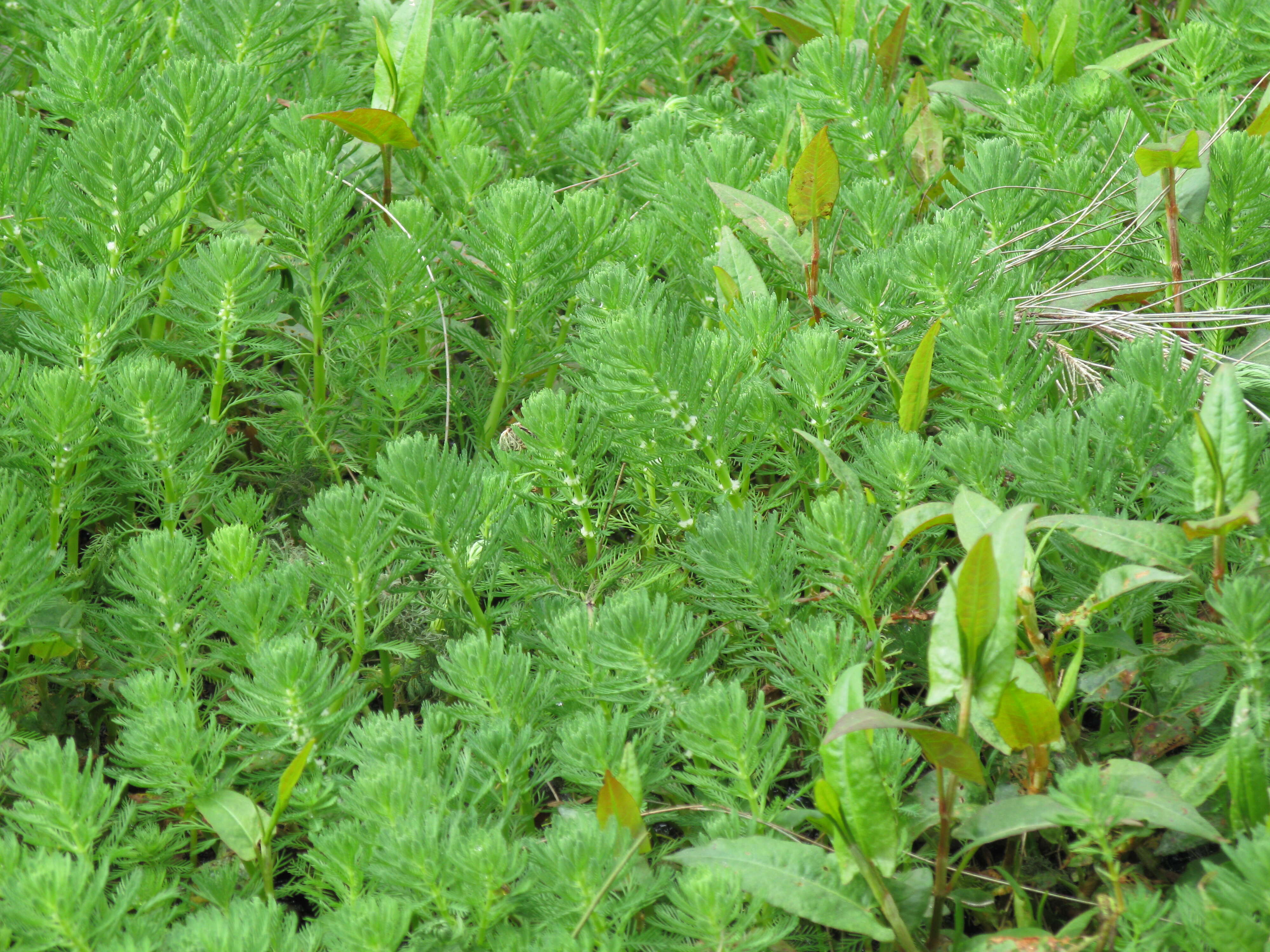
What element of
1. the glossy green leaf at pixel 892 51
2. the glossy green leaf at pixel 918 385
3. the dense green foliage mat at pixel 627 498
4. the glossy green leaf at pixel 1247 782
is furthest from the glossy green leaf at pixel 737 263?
the glossy green leaf at pixel 1247 782

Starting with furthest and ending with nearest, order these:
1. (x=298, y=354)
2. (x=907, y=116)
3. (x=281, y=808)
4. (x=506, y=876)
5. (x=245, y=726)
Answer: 1. (x=907, y=116)
2. (x=298, y=354)
3. (x=245, y=726)
4. (x=281, y=808)
5. (x=506, y=876)

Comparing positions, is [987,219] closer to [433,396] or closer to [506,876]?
[433,396]

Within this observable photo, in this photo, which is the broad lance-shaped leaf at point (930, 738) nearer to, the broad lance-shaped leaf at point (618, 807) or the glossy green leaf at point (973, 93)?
the broad lance-shaped leaf at point (618, 807)

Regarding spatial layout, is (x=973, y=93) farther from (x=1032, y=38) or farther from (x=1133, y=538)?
(x=1133, y=538)

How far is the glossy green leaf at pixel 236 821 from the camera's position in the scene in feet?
5.24

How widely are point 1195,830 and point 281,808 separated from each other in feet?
3.85

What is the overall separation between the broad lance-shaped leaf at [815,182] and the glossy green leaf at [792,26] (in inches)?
35.3

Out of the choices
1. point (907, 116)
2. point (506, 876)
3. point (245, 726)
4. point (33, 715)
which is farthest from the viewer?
point (907, 116)

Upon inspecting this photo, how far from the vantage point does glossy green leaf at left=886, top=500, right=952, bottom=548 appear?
1.68m

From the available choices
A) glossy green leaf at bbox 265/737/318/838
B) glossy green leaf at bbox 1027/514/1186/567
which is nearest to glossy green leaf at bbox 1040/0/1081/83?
glossy green leaf at bbox 1027/514/1186/567

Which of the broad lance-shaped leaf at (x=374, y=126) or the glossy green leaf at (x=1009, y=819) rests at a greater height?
the broad lance-shaped leaf at (x=374, y=126)

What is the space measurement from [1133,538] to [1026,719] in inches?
11.5

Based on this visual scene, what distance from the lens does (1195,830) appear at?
140cm

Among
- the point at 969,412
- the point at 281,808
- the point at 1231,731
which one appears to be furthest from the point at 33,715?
the point at 1231,731
